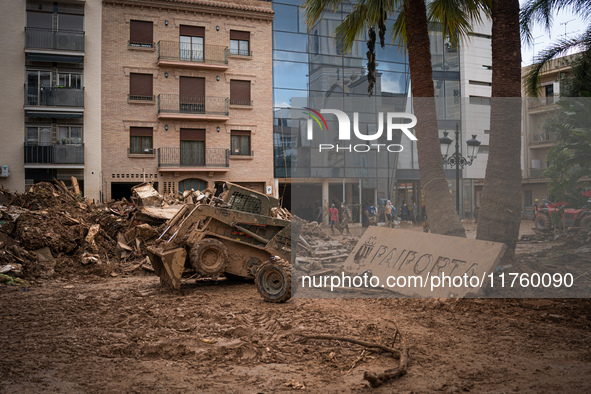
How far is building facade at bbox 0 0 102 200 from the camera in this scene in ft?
83.4

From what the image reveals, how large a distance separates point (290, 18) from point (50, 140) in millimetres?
15741

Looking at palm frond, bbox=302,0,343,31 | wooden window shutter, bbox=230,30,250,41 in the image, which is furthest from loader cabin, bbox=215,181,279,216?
wooden window shutter, bbox=230,30,250,41

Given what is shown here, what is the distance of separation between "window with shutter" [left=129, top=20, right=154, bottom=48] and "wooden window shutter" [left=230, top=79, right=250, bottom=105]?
5.15m

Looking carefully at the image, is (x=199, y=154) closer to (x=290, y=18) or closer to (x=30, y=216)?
(x=290, y=18)

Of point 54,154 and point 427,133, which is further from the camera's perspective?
point 54,154

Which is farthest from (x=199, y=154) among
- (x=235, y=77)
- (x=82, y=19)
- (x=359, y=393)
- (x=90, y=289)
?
(x=359, y=393)

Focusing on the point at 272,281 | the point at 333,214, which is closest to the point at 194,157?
the point at 333,214

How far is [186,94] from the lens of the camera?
28.0 metres

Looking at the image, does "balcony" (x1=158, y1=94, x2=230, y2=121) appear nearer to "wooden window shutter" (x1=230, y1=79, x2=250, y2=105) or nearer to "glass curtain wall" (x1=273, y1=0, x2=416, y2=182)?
"wooden window shutter" (x1=230, y1=79, x2=250, y2=105)

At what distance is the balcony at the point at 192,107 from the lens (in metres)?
27.3

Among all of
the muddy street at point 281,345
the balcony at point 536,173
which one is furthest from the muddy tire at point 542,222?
the muddy street at point 281,345

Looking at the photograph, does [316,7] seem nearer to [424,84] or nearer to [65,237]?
[424,84]

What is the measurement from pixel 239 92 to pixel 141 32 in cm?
641

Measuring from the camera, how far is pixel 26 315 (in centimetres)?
800
